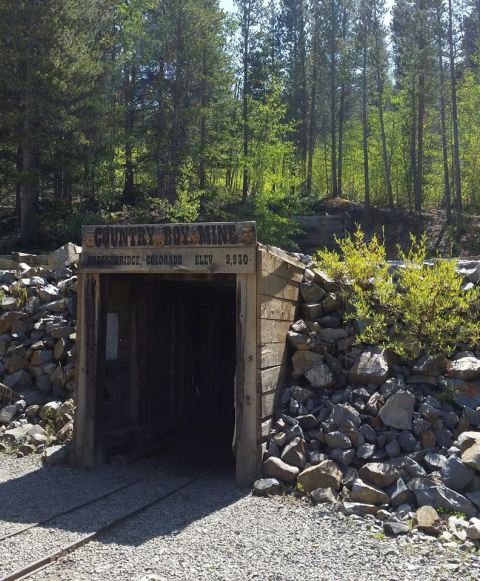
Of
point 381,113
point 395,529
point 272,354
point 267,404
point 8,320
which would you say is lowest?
point 395,529

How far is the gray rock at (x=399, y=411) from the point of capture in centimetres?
789

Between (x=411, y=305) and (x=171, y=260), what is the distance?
3349 millimetres

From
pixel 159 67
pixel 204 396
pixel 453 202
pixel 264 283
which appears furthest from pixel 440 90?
pixel 264 283

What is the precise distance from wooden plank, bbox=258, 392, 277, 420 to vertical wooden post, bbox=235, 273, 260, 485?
0.27ft

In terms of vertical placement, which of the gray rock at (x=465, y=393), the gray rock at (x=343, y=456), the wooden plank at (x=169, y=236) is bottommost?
the gray rock at (x=343, y=456)

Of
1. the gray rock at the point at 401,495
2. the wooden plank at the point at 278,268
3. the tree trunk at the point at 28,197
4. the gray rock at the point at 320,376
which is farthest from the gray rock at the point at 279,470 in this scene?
the tree trunk at the point at 28,197

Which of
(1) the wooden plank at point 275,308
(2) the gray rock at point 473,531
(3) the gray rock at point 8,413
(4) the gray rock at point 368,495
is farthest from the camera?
(3) the gray rock at point 8,413

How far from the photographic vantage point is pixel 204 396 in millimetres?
13070

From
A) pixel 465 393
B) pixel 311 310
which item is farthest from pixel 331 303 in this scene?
pixel 465 393

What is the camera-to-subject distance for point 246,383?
809 cm

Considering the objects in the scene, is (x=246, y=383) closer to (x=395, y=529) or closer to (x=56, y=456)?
(x=395, y=529)

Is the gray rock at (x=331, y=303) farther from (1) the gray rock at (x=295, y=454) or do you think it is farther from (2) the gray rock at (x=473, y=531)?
(2) the gray rock at (x=473, y=531)

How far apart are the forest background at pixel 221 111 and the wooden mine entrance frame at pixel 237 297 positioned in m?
14.0

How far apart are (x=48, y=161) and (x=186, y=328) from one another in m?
14.8
